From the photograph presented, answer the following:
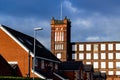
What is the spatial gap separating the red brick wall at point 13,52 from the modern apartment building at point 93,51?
3301 inches

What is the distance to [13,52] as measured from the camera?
58.9 meters

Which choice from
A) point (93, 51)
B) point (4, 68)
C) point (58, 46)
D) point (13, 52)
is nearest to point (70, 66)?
point (13, 52)

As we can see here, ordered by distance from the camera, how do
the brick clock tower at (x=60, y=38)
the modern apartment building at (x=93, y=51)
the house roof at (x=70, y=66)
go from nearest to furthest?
the house roof at (x=70, y=66) → the brick clock tower at (x=60, y=38) → the modern apartment building at (x=93, y=51)

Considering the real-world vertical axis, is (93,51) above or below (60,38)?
below

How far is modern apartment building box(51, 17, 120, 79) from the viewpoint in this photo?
14300cm

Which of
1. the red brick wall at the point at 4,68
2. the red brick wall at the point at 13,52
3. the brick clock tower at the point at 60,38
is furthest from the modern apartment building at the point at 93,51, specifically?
the red brick wall at the point at 4,68

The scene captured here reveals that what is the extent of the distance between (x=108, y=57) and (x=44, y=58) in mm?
90243

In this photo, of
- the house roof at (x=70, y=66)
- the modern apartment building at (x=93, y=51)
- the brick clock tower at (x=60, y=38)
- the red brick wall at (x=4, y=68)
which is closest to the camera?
the red brick wall at (x=4, y=68)

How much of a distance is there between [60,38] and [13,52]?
84.5 metres

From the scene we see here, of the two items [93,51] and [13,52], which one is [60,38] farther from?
[13,52]

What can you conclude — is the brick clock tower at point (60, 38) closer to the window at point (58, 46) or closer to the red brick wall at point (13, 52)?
the window at point (58, 46)

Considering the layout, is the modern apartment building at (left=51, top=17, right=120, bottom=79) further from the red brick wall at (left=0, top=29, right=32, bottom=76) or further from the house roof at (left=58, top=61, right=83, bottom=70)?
the red brick wall at (left=0, top=29, right=32, bottom=76)

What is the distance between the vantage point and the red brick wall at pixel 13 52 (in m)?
58.5

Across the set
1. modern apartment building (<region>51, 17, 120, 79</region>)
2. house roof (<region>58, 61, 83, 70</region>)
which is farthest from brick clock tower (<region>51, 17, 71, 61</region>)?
house roof (<region>58, 61, 83, 70</region>)
